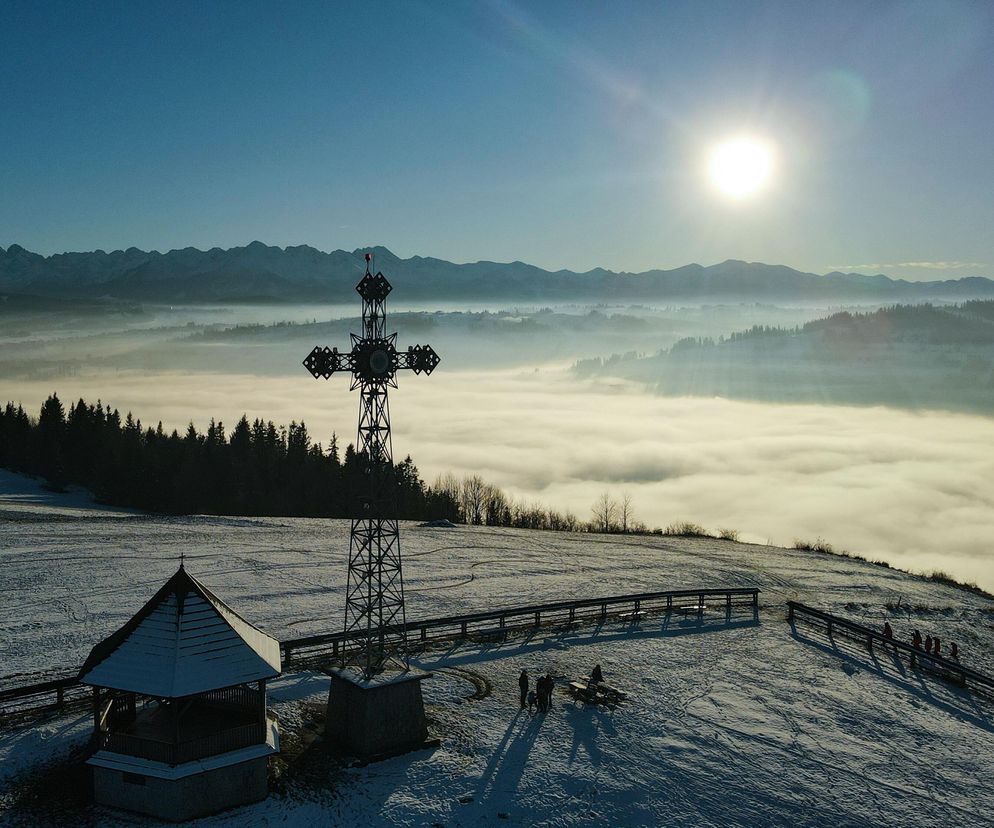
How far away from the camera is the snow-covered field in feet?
72.7

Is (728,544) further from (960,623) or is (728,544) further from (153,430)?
(153,430)

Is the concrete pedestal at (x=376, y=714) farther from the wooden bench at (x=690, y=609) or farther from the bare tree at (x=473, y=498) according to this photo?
the bare tree at (x=473, y=498)

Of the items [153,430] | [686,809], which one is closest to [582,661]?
[686,809]

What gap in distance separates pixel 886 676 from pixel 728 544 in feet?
130

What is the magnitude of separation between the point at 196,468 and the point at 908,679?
280 feet

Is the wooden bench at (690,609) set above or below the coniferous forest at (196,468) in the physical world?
below

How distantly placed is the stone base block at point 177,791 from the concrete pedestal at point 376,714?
144 inches

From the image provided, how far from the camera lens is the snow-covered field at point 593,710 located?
872 inches

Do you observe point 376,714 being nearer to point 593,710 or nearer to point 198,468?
point 593,710

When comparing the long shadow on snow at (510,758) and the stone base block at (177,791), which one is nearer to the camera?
the stone base block at (177,791)

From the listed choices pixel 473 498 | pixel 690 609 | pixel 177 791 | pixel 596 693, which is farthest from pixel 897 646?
pixel 473 498

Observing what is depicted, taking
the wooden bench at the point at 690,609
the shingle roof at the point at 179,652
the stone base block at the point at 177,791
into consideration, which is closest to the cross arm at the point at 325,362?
the shingle roof at the point at 179,652

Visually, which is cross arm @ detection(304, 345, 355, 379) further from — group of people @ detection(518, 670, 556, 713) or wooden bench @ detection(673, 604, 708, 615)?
wooden bench @ detection(673, 604, 708, 615)

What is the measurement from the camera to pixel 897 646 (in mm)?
36656
